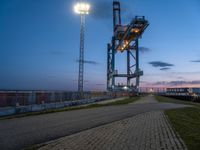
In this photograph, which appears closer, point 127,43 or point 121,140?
point 121,140

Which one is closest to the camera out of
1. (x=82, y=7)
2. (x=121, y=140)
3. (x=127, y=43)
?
(x=121, y=140)

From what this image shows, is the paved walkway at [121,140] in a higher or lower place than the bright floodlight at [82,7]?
lower

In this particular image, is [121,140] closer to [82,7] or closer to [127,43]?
[82,7]

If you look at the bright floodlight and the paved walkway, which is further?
the bright floodlight

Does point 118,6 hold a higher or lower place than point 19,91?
higher

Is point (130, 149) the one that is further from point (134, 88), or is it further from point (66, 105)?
point (134, 88)

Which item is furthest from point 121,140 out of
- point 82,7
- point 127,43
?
point 127,43

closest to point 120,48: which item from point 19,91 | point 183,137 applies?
point 19,91

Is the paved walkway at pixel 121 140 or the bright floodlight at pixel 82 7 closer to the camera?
the paved walkway at pixel 121 140

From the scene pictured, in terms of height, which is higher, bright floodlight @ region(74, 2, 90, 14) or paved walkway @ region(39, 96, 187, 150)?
bright floodlight @ region(74, 2, 90, 14)

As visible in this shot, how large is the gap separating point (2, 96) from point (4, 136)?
854 centimetres

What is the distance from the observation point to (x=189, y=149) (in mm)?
6977

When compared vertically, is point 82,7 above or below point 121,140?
above

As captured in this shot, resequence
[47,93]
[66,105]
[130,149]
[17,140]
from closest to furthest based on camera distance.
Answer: [130,149] < [17,140] < [47,93] < [66,105]
